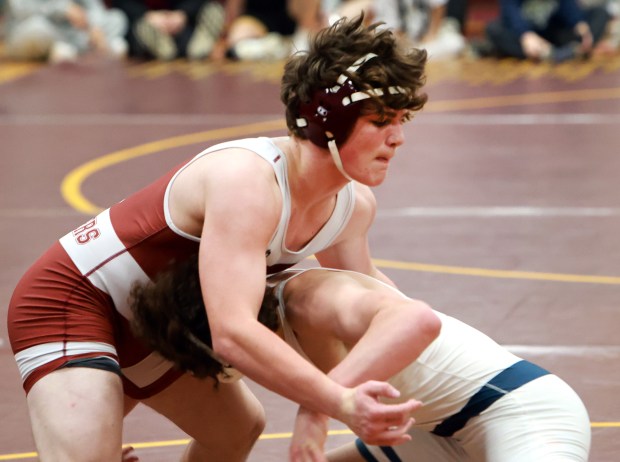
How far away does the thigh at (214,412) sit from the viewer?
324 cm

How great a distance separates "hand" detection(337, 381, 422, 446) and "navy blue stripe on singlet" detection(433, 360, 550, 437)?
25cm

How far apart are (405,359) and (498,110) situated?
276 inches

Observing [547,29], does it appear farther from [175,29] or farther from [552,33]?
[175,29]

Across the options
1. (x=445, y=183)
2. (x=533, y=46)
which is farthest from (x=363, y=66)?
(x=533, y=46)

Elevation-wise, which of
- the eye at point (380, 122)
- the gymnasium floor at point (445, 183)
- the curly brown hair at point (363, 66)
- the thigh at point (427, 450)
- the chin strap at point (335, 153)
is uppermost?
the curly brown hair at point (363, 66)

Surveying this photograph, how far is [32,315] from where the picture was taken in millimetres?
3027

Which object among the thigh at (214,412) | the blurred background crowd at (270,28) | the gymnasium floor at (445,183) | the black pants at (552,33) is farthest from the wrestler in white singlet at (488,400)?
the black pants at (552,33)

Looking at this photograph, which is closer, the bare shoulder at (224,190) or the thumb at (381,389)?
the thumb at (381,389)

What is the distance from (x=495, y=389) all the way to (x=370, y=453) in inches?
19.1

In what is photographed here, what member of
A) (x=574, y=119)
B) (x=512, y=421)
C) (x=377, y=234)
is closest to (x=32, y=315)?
(x=512, y=421)

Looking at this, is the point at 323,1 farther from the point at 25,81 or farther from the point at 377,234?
the point at 377,234

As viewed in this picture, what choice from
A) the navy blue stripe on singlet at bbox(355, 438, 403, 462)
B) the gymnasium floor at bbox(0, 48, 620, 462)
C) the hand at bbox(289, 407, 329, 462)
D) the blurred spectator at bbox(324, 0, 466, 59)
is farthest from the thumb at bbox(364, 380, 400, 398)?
the blurred spectator at bbox(324, 0, 466, 59)

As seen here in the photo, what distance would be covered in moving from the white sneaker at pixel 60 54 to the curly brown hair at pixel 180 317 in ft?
33.7

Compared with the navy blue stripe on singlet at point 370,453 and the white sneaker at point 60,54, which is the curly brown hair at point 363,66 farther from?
the white sneaker at point 60,54
